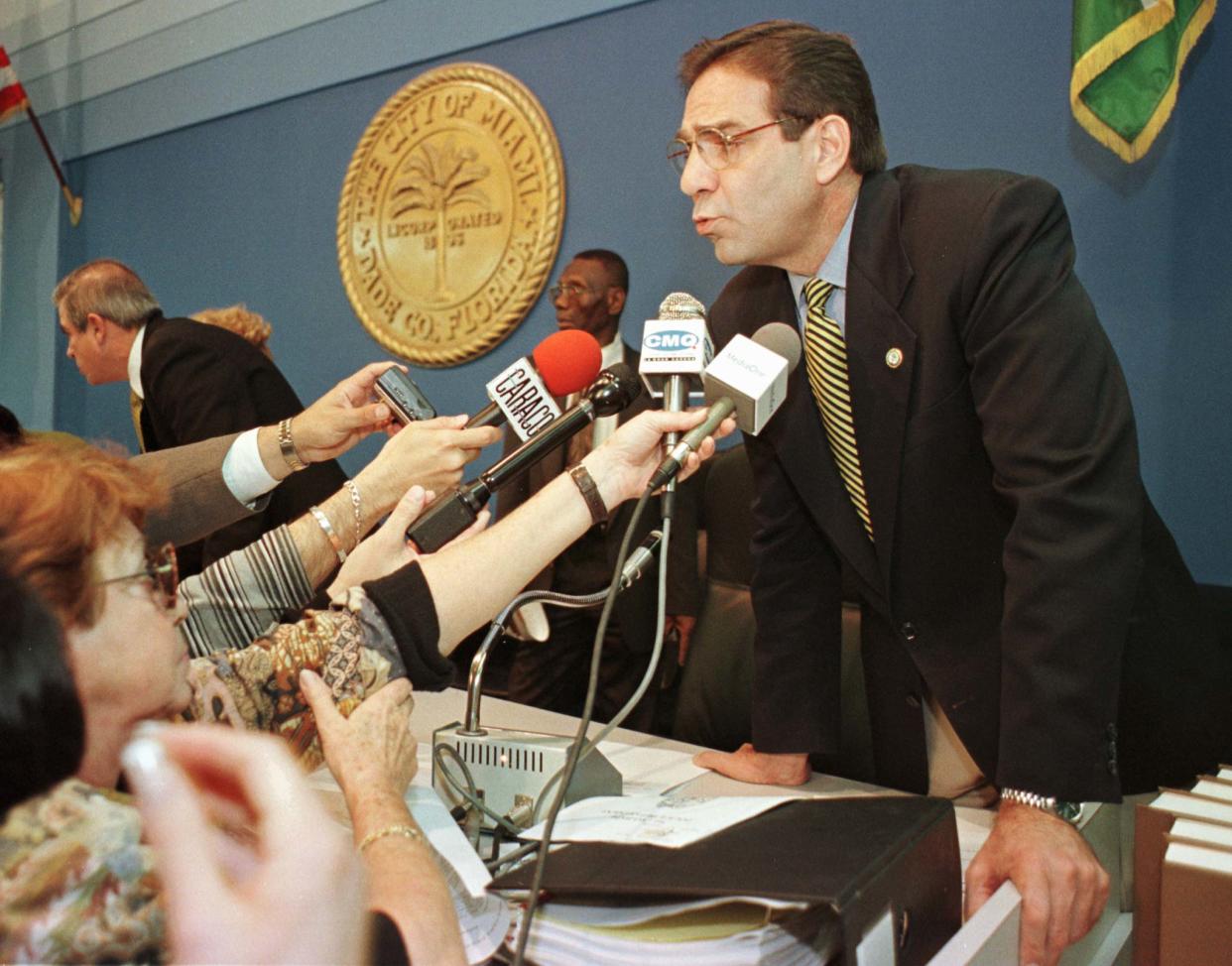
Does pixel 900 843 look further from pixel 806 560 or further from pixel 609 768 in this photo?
pixel 806 560

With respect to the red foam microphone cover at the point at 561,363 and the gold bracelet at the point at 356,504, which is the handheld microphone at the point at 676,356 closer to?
the red foam microphone cover at the point at 561,363

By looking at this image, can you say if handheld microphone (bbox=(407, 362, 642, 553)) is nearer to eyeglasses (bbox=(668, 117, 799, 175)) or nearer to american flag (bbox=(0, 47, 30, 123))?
eyeglasses (bbox=(668, 117, 799, 175))

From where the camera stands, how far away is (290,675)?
1007 millimetres

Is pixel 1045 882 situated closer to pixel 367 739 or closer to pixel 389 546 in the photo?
pixel 367 739

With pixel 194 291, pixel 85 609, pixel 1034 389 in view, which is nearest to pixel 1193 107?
pixel 1034 389

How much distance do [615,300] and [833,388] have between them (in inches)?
70.6

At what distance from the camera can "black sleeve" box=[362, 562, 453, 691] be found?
1064mm

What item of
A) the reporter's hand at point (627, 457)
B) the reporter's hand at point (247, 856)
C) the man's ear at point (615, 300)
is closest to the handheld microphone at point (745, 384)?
the reporter's hand at point (627, 457)

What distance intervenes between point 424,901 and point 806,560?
2.81ft

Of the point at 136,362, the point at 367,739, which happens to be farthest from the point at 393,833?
the point at 136,362

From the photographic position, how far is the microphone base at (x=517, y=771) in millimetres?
1096

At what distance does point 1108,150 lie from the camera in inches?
94.3

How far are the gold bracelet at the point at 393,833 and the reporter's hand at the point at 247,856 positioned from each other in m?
0.36

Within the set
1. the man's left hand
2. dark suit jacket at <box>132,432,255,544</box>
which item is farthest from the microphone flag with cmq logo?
dark suit jacket at <box>132,432,255,544</box>
